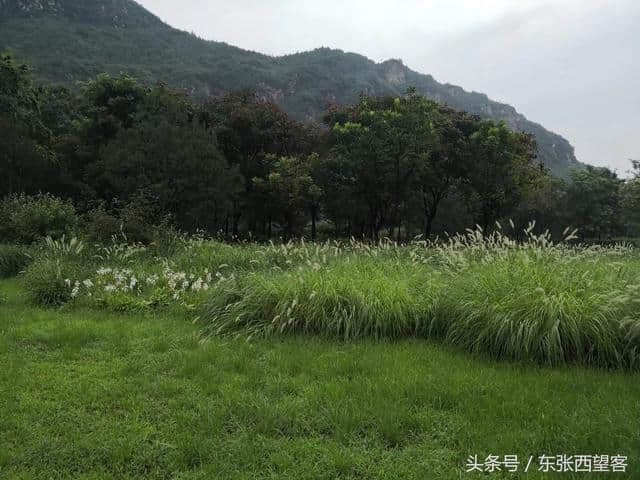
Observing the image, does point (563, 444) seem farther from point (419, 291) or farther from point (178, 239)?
point (178, 239)

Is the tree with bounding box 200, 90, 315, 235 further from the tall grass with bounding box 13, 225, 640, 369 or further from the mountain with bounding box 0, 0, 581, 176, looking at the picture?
the mountain with bounding box 0, 0, 581, 176

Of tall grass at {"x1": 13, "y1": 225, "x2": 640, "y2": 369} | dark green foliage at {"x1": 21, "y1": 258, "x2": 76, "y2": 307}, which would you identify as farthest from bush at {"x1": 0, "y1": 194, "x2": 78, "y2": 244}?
dark green foliage at {"x1": 21, "y1": 258, "x2": 76, "y2": 307}

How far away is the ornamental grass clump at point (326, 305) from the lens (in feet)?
17.9

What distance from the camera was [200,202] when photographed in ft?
55.3

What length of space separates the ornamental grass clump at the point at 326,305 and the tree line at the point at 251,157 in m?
7.19

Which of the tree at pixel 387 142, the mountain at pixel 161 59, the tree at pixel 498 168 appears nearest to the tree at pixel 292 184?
the tree at pixel 387 142

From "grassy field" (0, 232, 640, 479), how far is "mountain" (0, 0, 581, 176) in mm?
40449

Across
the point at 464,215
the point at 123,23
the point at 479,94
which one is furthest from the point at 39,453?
the point at 479,94

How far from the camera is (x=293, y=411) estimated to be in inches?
136

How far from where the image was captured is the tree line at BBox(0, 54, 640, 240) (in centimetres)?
1595

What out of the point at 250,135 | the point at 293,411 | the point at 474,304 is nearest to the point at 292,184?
the point at 250,135

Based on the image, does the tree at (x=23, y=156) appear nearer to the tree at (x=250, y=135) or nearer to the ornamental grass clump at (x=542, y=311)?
the tree at (x=250, y=135)

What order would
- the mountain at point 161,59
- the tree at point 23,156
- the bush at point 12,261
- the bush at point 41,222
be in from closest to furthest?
the bush at point 12,261 < the bush at point 41,222 < the tree at point 23,156 < the mountain at point 161,59

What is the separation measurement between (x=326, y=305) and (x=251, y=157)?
1842cm
